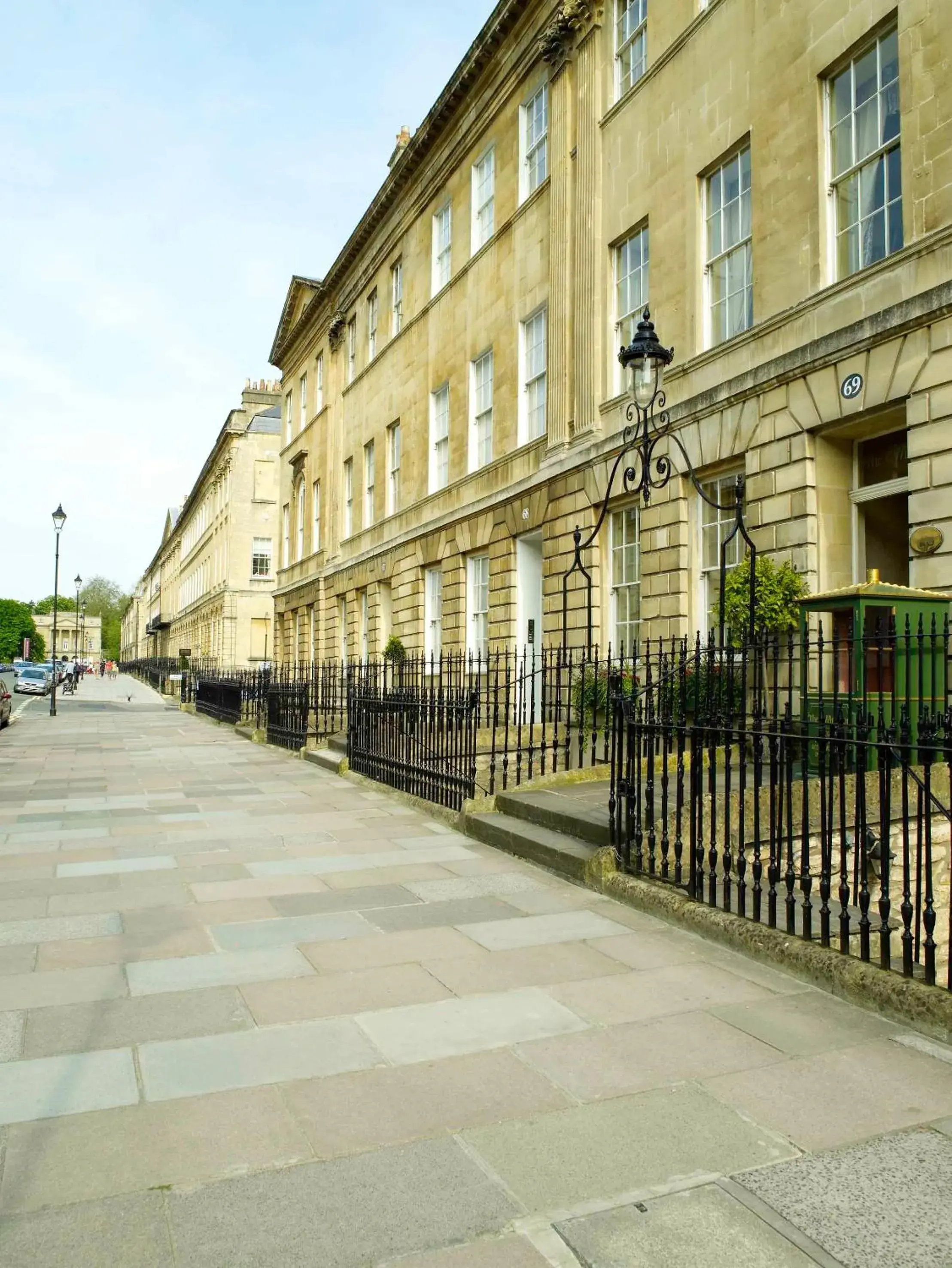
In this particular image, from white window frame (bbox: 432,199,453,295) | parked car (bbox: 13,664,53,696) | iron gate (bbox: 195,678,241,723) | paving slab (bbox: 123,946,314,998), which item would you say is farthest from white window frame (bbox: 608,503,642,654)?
parked car (bbox: 13,664,53,696)

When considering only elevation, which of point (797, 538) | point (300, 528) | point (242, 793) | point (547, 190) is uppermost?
point (547, 190)

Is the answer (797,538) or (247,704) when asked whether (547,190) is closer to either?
(797,538)

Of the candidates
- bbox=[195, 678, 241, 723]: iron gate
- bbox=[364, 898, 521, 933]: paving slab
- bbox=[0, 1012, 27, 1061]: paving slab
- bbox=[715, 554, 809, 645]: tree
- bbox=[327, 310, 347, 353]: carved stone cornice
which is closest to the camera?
bbox=[0, 1012, 27, 1061]: paving slab

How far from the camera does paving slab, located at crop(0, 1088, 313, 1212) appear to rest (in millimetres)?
2756

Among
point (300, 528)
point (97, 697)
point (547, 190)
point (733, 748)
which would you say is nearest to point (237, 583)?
point (97, 697)

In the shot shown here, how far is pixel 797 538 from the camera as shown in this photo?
981 centimetres

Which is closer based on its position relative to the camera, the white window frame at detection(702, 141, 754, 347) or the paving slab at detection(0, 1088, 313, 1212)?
the paving slab at detection(0, 1088, 313, 1212)

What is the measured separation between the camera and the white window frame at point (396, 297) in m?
23.4

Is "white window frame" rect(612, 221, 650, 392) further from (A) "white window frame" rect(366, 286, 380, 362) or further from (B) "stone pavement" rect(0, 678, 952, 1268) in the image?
(A) "white window frame" rect(366, 286, 380, 362)

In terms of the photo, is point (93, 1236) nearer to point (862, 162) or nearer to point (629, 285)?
point (862, 162)

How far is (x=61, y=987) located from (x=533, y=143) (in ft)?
53.4

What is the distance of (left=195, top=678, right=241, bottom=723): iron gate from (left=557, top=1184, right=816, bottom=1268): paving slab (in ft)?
74.2

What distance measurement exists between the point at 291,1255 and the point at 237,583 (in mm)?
54156

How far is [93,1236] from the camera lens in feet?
8.23
